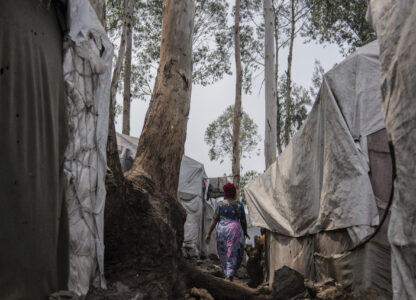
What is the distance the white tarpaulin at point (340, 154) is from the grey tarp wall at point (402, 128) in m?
1.81

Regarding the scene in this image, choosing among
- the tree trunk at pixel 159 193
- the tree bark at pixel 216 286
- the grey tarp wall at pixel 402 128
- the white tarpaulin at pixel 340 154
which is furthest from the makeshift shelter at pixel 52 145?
the white tarpaulin at pixel 340 154

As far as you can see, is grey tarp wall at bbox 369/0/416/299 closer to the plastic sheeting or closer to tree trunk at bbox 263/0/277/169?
the plastic sheeting

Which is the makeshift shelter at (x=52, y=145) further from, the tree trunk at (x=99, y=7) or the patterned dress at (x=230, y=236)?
the patterned dress at (x=230, y=236)

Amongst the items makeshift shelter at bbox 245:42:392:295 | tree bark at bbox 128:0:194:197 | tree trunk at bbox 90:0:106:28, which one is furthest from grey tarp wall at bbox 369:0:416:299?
tree trunk at bbox 90:0:106:28

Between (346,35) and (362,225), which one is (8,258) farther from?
(346,35)

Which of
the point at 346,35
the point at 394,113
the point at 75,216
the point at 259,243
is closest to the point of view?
the point at 394,113

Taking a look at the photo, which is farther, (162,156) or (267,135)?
(267,135)

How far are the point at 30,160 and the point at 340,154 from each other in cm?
289

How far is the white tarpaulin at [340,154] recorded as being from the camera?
12.6 feet

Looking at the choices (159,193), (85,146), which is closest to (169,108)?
(159,193)

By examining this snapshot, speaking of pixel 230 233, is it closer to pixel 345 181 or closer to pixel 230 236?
pixel 230 236

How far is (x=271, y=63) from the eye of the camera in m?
12.7

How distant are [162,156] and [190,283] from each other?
3.99 feet

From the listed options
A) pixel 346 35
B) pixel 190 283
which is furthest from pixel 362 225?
pixel 346 35
